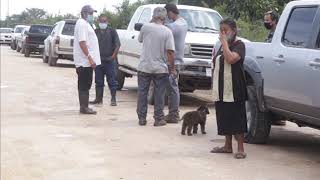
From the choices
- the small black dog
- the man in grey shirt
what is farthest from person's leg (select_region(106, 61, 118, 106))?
the small black dog

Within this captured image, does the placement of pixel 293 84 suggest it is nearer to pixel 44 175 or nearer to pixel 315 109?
pixel 315 109

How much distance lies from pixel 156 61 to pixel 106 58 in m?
2.98

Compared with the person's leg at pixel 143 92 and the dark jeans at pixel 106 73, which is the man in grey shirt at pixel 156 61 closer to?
the person's leg at pixel 143 92

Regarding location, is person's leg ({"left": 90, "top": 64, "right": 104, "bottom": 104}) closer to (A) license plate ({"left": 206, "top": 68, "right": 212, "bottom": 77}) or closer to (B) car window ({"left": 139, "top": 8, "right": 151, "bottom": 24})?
(B) car window ({"left": 139, "top": 8, "right": 151, "bottom": 24})

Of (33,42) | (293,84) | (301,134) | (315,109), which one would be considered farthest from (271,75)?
(33,42)

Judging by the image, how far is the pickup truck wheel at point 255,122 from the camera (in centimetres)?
836

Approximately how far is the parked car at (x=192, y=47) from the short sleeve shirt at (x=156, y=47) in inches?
79.3

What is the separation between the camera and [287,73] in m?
7.51

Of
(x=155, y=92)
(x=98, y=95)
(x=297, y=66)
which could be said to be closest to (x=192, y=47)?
(x=98, y=95)

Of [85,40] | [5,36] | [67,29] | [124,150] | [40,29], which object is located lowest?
[5,36]

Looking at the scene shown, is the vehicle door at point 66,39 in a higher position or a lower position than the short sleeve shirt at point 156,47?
lower

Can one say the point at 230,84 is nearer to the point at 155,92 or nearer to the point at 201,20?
the point at 155,92

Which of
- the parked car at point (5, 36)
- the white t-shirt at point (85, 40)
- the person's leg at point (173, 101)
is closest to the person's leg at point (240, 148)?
the person's leg at point (173, 101)

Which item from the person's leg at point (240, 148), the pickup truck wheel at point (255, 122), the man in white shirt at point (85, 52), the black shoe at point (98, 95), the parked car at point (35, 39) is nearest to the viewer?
the person's leg at point (240, 148)
